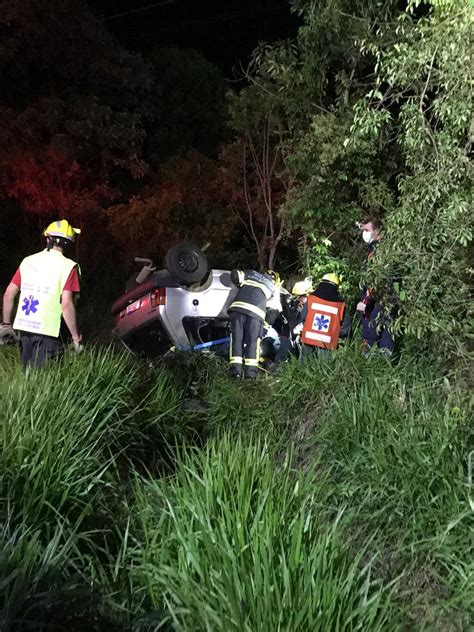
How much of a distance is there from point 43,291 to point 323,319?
2.53m

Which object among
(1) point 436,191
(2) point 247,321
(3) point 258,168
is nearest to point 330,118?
(2) point 247,321

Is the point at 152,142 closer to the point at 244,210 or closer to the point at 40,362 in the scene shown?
the point at 244,210

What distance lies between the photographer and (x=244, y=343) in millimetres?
6230

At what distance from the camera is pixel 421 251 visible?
14.6 feet

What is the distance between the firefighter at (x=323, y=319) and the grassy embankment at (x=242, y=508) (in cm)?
85

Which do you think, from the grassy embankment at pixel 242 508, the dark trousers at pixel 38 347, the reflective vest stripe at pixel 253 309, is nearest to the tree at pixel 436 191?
the grassy embankment at pixel 242 508

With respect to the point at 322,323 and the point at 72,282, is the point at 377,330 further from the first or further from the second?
the point at 72,282

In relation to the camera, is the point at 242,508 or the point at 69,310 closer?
the point at 242,508

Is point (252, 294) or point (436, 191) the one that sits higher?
point (436, 191)

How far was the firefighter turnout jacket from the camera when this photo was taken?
620 cm

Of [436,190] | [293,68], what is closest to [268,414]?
[436,190]

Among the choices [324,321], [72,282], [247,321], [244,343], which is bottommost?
[244,343]

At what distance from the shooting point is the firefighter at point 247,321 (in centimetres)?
619

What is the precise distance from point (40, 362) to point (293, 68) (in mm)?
5005
